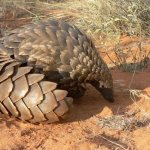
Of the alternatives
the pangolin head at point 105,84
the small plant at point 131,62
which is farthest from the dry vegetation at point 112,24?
the pangolin head at point 105,84

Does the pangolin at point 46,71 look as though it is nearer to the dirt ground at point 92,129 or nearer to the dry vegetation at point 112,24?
the dirt ground at point 92,129

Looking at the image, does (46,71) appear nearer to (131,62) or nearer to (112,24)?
(131,62)

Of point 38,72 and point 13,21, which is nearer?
point 38,72

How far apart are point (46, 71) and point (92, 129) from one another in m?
0.57

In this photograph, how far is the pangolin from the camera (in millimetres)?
3215

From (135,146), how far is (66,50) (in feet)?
3.12

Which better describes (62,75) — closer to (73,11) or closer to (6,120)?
(6,120)

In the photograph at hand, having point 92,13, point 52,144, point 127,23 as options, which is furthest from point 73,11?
point 52,144

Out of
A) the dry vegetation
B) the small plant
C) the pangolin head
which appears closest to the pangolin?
the pangolin head

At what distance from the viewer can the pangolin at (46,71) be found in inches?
127

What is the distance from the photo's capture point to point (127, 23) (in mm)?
6625

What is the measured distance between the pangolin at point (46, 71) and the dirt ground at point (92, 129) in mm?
102

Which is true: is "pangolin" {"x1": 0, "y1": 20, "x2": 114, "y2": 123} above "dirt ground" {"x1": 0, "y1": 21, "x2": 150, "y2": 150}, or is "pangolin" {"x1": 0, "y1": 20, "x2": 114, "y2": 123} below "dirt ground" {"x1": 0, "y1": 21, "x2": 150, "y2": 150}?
above

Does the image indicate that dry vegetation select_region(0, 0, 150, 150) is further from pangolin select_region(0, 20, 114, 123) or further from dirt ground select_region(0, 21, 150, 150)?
pangolin select_region(0, 20, 114, 123)
